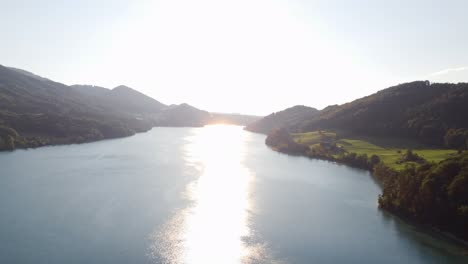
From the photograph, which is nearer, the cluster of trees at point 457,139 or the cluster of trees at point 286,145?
the cluster of trees at point 457,139

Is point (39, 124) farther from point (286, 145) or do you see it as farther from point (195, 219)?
point (195, 219)

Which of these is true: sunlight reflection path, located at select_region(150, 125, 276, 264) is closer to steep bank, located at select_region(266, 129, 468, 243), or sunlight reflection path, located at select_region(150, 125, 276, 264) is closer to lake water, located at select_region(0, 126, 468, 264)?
lake water, located at select_region(0, 126, 468, 264)

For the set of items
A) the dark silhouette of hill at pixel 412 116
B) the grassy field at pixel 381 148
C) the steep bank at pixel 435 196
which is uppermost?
the dark silhouette of hill at pixel 412 116

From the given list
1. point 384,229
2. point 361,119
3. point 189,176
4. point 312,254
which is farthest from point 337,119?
point 312,254

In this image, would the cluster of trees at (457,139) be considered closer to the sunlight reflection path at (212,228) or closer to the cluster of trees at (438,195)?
the cluster of trees at (438,195)

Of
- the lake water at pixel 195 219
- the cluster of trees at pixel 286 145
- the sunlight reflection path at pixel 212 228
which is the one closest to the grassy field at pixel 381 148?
the cluster of trees at pixel 286 145

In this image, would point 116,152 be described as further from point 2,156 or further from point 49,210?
Answer: point 49,210
